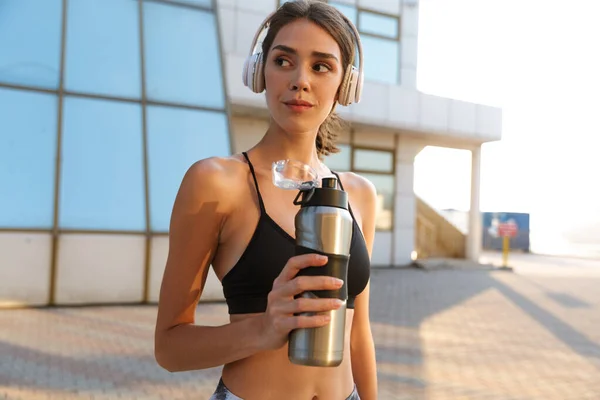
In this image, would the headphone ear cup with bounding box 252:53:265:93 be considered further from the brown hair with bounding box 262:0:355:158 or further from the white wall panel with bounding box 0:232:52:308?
the white wall panel with bounding box 0:232:52:308

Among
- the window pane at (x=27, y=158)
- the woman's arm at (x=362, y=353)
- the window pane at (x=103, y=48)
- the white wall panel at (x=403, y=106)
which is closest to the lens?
the woman's arm at (x=362, y=353)

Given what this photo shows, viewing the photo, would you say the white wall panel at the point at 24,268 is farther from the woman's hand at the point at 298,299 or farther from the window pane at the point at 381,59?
the window pane at the point at 381,59

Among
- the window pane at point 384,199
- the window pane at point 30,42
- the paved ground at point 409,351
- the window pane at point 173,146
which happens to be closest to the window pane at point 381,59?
the window pane at point 384,199

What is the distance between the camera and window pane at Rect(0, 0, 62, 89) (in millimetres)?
9820

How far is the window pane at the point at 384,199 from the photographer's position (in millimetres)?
19078

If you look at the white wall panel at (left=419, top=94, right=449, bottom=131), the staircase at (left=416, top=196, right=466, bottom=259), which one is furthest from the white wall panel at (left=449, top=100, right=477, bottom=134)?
the staircase at (left=416, top=196, right=466, bottom=259)

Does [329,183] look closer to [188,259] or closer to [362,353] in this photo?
[188,259]

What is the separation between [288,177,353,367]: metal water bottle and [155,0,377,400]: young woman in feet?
0.72

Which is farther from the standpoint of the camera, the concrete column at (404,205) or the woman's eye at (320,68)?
the concrete column at (404,205)

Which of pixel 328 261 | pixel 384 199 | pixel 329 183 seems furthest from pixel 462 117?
pixel 328 261

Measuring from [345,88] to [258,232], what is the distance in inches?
22.0

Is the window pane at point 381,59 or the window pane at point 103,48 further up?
the window pane at point 381,59

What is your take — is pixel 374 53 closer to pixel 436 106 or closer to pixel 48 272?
pixel 436 106

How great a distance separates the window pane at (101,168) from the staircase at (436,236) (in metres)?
16.0
